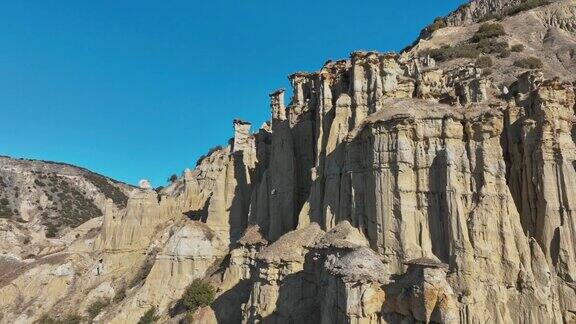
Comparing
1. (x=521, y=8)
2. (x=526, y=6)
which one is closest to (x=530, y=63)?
(x=526, y=6)

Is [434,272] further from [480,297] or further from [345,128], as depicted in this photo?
[345,128]

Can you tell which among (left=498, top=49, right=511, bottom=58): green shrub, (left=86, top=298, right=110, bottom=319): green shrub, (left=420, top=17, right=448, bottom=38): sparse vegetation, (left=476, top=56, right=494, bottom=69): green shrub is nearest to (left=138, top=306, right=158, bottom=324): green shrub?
(left=86, top=298, right=110, bottom=319): green shrub

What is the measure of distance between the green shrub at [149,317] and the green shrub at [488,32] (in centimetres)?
5323

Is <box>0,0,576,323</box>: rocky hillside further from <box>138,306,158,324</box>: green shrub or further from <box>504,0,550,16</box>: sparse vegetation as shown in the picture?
<box>504,0,550,16</box>: sparse vegetation

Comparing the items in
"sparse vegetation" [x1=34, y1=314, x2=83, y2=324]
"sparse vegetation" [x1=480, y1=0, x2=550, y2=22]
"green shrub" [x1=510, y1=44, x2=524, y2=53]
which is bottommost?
"sparse vegetation" [x1=34, y1=314, x2=83, y2=324]

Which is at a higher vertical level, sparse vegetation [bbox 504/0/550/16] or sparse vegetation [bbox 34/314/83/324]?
sparse vegetation [bbox 504/0/550/16]

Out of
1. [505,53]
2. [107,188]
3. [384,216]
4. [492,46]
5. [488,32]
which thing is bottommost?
[384,216]

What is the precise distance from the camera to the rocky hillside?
21.8 meters

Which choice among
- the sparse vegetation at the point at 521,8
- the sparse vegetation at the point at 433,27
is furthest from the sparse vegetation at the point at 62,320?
the sparse vegetation at the point at 521,8

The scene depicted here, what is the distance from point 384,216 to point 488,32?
4872cm

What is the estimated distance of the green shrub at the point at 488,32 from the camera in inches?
2518

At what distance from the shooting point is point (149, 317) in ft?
137

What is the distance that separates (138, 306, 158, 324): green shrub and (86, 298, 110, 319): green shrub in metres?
6.72

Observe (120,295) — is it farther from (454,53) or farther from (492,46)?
(492,46)
